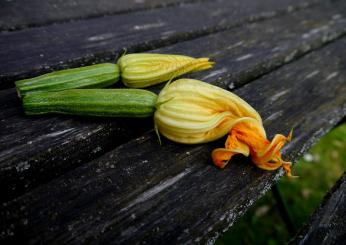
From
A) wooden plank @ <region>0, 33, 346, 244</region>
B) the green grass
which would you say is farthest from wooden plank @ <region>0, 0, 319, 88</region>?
the green grass

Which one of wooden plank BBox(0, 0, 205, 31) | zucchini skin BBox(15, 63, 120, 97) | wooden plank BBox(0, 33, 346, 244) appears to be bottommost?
wooden plank BBox(0, 33, 346, 244)

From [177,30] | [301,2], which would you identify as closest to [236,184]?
[177,30]

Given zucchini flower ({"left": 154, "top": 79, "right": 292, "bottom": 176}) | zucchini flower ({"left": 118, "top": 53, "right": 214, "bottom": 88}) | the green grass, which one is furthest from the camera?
the green grass

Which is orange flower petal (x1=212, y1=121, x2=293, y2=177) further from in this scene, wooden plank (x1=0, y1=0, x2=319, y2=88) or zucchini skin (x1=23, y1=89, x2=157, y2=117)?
wooden plank (x1=0, y1=0, x2=319, y2=88)

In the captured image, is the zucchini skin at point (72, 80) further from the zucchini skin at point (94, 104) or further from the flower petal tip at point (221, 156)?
the flower petal tip at point (221, 156)

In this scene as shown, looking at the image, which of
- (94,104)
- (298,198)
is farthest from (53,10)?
(298,198)

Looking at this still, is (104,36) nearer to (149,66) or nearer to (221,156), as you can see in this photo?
(149,66)
